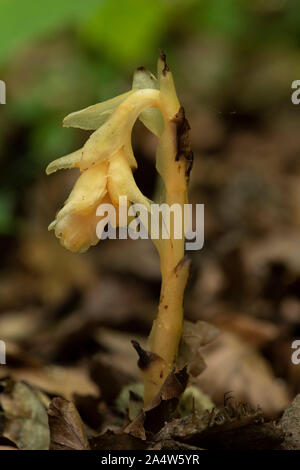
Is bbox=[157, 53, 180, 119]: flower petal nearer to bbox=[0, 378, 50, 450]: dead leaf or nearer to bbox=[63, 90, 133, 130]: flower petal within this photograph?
bbox=[63, 90, 133, 130]: flower petal

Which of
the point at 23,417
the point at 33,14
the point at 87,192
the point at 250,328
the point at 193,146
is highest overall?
the point at 33,14

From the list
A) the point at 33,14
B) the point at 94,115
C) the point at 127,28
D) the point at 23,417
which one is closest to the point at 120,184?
the point at 94,115

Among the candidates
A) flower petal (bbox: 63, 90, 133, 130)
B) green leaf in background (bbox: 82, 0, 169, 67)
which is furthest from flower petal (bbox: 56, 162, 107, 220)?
green leaf in background (bbox: 82, 0, 169, 67)

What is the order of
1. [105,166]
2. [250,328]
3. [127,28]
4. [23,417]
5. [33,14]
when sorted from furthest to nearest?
[127,28], [33,14], [250,328], [23,417], [105,166]

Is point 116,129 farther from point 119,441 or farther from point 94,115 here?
point 119,441

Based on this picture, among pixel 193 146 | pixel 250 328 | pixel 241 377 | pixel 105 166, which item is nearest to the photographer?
pixel 105 166

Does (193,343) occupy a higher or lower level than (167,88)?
lower
